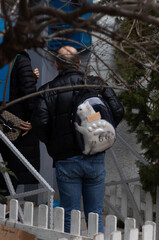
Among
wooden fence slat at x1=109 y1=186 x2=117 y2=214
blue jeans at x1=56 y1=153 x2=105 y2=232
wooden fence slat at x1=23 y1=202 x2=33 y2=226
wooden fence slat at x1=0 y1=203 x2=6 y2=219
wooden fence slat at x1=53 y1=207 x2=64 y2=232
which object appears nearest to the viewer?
wooden fence slat at x1=53 y1=207 x2=64 y2=232

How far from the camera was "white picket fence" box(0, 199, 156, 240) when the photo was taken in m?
3.45

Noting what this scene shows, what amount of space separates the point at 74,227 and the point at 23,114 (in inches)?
66.8

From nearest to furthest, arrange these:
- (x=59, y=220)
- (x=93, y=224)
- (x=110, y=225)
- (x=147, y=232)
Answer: (x=147, y=232)
(x=110, y=225)
(x=93, y=224)
(x=59, y=220)

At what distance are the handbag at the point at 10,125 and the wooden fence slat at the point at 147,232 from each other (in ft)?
6.62

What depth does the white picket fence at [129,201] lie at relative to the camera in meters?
5.26

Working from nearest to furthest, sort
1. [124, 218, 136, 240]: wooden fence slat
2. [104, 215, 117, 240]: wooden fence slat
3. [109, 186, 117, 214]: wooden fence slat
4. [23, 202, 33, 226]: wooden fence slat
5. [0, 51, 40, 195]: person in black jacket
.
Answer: [124, 218, 136, 240]: wooden fence slat
[104, 215, 117, 240]: wooden fence slat
[23, 202, 33, 226]: wooden fence slat
[0, 51, 40, 195]: person in black jacket
[109, 186, 117, 214]: wooden fence slat

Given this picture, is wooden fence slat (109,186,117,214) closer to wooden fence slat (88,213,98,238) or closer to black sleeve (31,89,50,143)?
black sleeve (31,89,50,143)

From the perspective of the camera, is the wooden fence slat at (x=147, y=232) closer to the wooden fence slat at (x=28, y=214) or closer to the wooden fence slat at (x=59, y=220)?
the wooden fence slat at (x=59, y=220)

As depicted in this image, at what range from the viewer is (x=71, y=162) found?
4.27 metres

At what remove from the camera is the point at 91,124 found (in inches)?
165

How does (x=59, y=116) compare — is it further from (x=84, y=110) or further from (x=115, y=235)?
(x=115, y=235)

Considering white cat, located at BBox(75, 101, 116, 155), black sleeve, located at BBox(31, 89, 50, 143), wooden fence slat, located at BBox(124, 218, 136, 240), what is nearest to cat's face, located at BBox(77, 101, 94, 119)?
white cat, located at BBox(75, 101, 116, 155)

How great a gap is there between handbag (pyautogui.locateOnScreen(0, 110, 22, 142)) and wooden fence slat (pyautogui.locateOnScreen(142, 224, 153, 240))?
2.02m

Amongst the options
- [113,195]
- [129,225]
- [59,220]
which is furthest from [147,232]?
[113,195]
